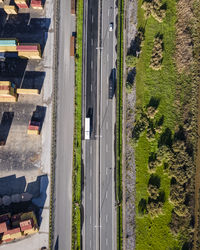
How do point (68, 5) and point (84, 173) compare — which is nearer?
point (84, 173)

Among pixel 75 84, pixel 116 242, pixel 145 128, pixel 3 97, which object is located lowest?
pixel 116 242

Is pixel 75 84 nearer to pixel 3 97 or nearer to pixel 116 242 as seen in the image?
pixel 3 97

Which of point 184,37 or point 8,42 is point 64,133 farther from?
point 184,37

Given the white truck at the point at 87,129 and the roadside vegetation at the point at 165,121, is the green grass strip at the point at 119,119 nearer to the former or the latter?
the roadside vegetation at the point at 165,121

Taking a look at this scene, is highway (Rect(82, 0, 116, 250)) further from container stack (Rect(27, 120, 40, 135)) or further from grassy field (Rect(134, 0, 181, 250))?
container stack (Rect(27, 120, 40, 135))

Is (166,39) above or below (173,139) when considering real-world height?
above

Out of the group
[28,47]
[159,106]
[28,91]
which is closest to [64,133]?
[28,91]

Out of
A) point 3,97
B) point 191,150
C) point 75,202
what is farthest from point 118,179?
point 3,97
